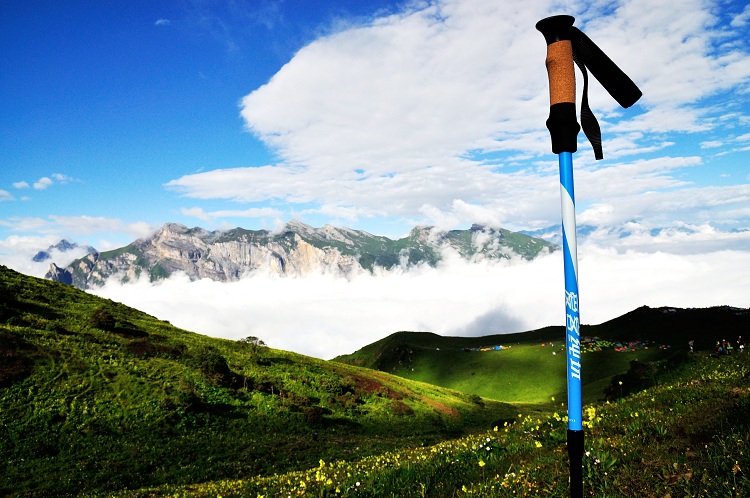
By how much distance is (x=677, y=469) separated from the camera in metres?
6.24

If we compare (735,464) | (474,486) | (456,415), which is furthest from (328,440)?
(735,464)

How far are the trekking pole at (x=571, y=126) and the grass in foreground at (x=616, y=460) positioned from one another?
8.35 feet

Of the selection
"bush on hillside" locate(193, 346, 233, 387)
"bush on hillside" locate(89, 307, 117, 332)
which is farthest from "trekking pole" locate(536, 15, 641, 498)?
"bush on hillside" locate(89, 307, 117, 332)

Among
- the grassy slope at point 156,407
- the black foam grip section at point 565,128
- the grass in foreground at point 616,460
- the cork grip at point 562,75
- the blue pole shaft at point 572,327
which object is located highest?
the cork grip at point 562,75

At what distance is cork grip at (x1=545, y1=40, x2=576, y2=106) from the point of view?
457cm

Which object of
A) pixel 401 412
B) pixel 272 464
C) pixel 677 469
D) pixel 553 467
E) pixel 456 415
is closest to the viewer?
pixel 677 469

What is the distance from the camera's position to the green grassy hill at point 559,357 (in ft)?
374

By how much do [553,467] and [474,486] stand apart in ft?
4.99

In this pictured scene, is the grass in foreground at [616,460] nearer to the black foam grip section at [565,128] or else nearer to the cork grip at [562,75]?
the black foam grip section at [565,128]

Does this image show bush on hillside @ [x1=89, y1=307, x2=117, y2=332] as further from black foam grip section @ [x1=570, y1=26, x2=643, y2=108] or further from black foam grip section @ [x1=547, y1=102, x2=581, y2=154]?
black foam grip section @ [x1=570, y1=26, x2=643, y2=108]

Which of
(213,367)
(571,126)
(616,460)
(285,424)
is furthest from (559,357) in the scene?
(571,126)

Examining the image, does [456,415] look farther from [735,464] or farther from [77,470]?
[735,464]

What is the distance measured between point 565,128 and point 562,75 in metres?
0.63

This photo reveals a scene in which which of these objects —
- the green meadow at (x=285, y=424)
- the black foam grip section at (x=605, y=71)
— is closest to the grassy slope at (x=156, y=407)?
the green meadow at (x=285, y=424)
